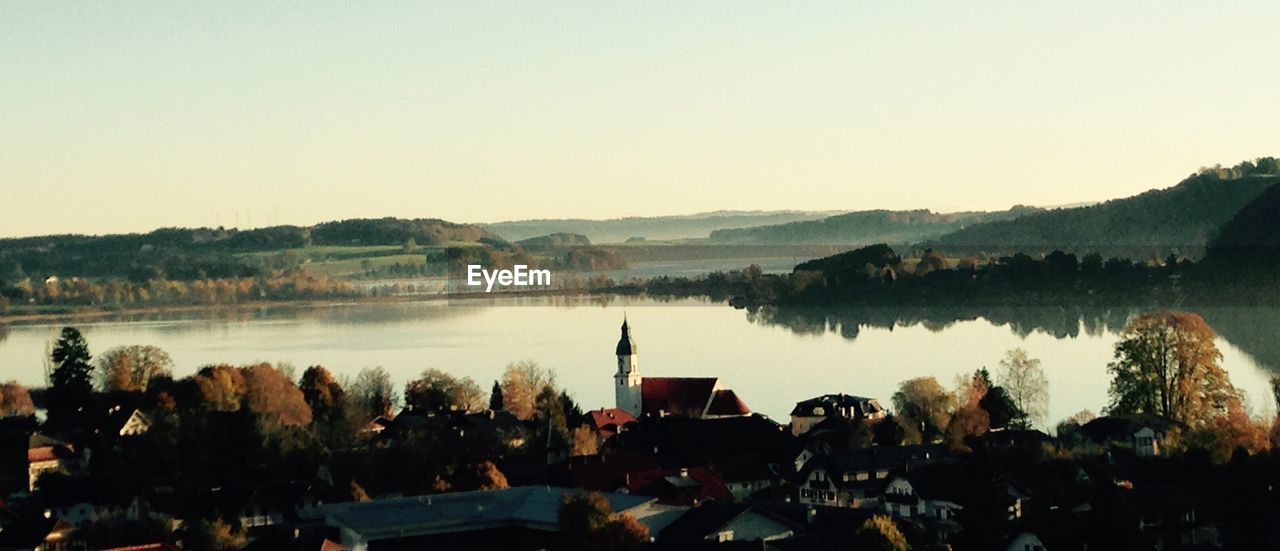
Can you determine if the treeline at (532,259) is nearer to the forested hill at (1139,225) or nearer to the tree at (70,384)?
the forested hill at (1139,225)

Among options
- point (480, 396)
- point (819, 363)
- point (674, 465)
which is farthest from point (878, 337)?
point (674, 465)

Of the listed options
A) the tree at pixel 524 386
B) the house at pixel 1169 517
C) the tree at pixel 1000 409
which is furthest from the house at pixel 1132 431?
the tree at pixel 524 386

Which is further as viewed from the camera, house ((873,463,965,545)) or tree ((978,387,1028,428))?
tree ((978,387,1028,428))

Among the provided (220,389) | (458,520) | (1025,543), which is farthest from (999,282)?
(1025,543)

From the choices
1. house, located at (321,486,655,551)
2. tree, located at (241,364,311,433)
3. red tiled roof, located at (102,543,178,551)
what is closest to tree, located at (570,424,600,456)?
tree, located at (241,364,311,433)

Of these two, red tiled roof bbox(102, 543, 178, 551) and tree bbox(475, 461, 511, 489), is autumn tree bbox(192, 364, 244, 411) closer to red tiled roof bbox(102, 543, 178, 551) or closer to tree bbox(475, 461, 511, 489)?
tree bbox(475, 461, 511, 489)

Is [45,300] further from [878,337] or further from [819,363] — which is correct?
[819,363]
